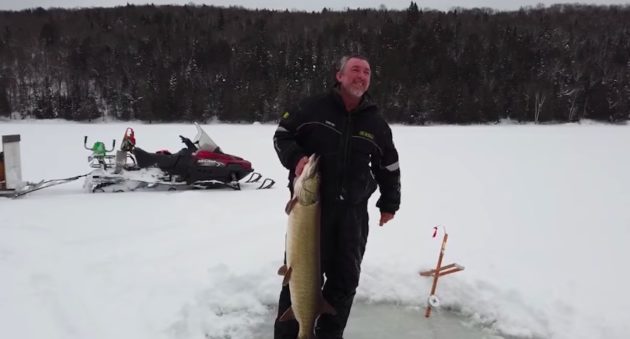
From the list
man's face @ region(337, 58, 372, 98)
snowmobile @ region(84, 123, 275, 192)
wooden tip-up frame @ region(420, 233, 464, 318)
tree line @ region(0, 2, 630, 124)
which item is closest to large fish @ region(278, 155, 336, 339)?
man's face @ region(337, 58, 372, 98)

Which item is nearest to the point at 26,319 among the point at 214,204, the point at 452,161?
the point at 214,204

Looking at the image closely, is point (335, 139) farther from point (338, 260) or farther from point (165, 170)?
point (165, 170)

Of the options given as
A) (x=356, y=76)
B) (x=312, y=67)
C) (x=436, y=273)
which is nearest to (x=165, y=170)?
(x=436, y=273)

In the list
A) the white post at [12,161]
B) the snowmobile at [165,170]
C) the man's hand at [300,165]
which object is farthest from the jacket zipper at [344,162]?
the white post at [12,161]

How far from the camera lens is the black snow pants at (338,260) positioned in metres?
2.89

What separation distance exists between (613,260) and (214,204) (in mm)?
5320

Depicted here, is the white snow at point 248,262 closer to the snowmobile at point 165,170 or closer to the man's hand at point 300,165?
the snowmobile at point 165,170

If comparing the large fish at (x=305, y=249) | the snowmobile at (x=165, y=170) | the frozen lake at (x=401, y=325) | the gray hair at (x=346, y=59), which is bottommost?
the frozen lake at (x=401, y=325)

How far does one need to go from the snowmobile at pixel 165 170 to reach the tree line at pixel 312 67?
155ft

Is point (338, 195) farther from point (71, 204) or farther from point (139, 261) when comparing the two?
point (71, 204)

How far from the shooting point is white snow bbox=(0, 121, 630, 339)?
369 cm

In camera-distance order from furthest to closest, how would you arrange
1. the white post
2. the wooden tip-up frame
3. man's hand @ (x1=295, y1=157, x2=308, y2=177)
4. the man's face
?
the white post → the wooden tip-up frame → the man's face → man's hand @ (x1=295, y1=157, x2=308, y2=177)

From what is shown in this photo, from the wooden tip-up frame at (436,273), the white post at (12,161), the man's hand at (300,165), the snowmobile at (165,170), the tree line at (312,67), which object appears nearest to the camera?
the man's hand at (300,165)

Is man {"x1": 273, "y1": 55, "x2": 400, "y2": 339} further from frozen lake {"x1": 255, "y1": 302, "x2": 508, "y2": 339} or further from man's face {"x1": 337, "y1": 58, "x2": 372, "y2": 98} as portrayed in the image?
frozen lake {"x1": 255, "y1": 302, "x2": 508, "y2": 339}
